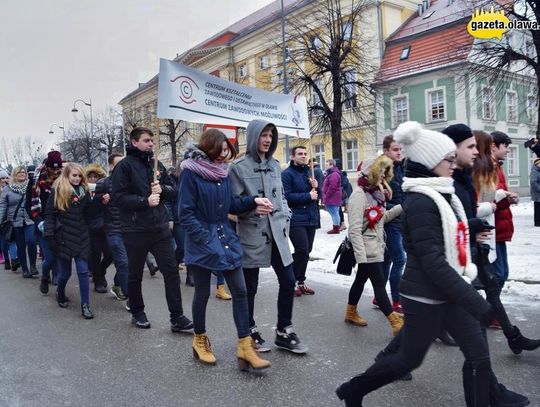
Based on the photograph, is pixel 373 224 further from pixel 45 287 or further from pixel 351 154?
pixel 351 154

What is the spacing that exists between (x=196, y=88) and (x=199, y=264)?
240 cm

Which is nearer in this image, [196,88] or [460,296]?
[460,296]

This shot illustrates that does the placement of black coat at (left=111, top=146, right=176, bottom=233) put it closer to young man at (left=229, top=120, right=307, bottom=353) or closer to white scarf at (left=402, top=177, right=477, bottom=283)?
young man at (left=229, top=120, right=307, bottom=353)

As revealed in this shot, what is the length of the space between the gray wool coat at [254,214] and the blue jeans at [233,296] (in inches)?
9.3

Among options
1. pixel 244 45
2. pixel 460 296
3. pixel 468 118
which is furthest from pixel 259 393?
pixel 244 45

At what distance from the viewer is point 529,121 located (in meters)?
34.1

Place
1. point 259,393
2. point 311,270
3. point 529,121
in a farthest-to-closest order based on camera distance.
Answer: point 529,121 < point 311,270 < point 259,393

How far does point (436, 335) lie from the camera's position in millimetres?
2836

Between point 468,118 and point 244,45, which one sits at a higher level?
point 244,45

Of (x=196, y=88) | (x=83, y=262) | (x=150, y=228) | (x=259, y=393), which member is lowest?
(x=259, y=393)

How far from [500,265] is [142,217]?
3502mm

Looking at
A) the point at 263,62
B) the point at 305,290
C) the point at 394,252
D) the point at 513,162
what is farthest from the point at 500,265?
the point at 263,62

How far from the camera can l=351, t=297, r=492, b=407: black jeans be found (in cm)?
279

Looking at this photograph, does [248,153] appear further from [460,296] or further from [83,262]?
[83,262]
